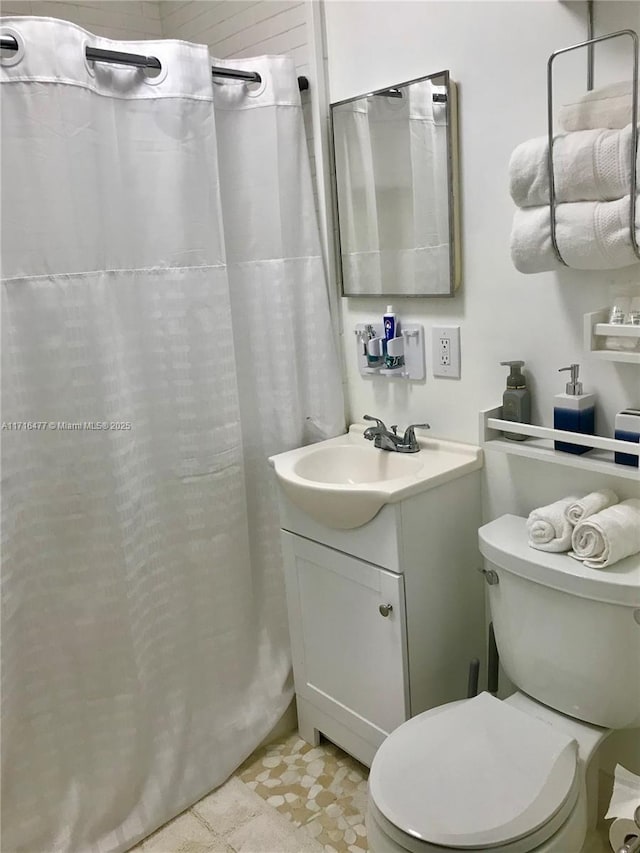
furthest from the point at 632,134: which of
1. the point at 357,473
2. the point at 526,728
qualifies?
the point at 526,728

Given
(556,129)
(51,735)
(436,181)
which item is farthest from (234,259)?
(51,735)

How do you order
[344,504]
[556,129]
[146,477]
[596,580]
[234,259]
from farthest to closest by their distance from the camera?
[234,259], [146,477], [344,504], [556,129], [596,580]

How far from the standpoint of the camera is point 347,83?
6.21ft

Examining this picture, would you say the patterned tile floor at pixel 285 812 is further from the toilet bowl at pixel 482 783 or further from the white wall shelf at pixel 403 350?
the white wall shelf at pixel 403 350

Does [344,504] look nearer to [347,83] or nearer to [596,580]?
[596,580]

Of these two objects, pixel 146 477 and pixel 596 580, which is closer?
pixel 596 580

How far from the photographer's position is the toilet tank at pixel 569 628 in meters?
1.38

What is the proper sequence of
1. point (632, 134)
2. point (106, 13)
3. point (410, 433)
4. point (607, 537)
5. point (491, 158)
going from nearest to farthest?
point (632, 134)
point (607, 537)
point (491, 158)
point (410, 433)
point (106, 13)

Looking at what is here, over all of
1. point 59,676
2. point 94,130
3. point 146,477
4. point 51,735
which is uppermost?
point 94,130

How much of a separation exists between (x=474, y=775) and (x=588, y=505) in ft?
1.90

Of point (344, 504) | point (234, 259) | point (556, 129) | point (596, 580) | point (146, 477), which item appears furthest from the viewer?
point (234, 259)

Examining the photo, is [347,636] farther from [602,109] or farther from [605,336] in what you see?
[602,109]

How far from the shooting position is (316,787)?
1.89 metres

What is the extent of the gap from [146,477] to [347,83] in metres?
1.18
